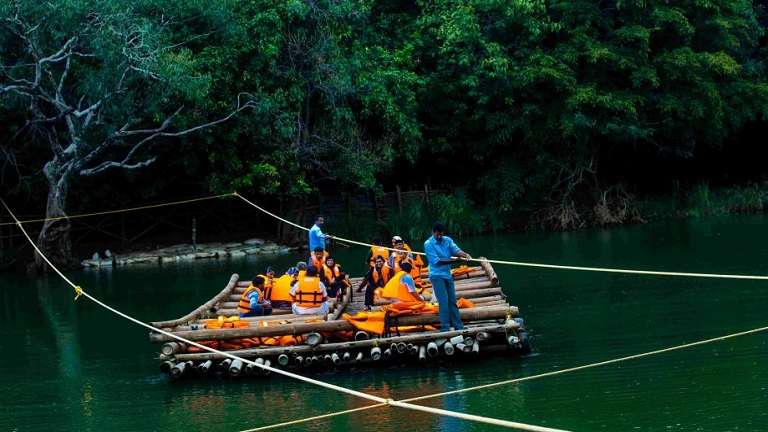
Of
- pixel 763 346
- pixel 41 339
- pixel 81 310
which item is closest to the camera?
pixel 763 346

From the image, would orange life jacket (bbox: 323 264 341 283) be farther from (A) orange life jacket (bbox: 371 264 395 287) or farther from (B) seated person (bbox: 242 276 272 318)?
(B) seated person (bbox: 242 276 272 318)

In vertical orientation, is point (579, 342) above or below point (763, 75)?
below

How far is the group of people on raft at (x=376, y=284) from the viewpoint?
15539mm

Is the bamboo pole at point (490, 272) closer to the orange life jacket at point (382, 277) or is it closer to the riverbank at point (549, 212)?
the orange life jacket at point (382, 277)

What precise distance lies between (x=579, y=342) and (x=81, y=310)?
1195 centimetres

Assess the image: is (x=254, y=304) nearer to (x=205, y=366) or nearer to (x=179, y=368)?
(x=205, y=366)

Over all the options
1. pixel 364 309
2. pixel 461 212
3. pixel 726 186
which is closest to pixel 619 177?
pixel 726 186

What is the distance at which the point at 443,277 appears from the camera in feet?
50.9

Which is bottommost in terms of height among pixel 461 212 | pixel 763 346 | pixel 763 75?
pixel 763 346

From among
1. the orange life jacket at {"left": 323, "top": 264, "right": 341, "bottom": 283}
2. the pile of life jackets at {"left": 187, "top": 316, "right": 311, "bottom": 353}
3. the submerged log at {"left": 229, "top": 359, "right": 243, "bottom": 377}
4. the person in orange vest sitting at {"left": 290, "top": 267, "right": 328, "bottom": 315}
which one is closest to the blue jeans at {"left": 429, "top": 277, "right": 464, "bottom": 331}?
the pile of life jackets at {"left": 187, "top": 316, "right": 311, "bottom": 353}

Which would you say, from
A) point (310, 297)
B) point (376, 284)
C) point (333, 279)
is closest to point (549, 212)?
point (333, 279)

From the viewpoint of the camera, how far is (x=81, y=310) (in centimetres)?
2391

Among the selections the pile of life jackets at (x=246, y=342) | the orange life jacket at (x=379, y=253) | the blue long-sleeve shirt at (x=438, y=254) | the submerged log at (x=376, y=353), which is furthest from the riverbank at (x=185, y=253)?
the submerged log at (x=376, y=353)

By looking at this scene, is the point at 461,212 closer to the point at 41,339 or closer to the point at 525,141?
the point at 525,141
